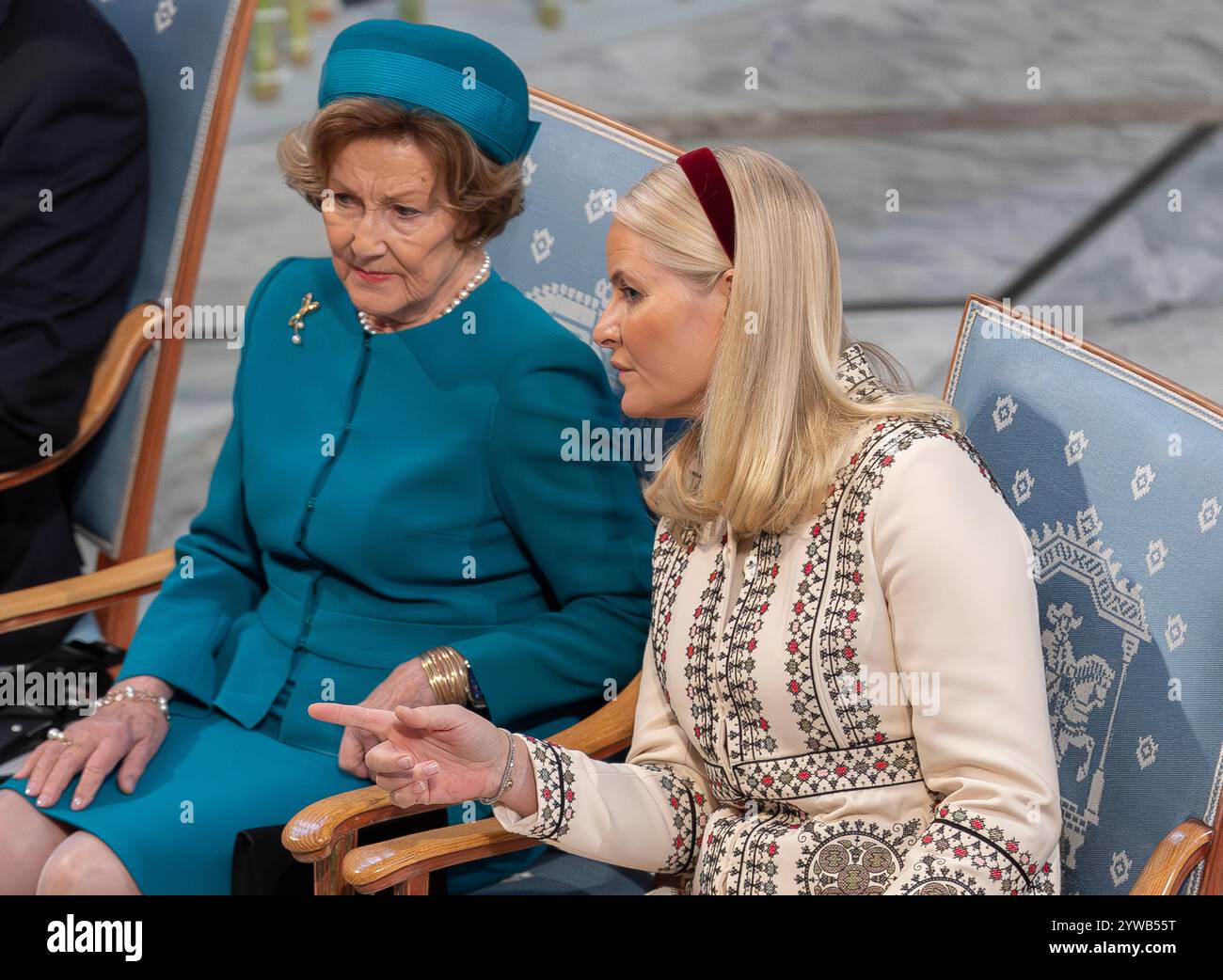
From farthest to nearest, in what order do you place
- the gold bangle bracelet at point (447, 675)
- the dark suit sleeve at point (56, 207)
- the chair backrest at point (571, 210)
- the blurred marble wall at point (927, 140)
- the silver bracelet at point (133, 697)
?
the blurred marble wall at point (927, 140)
the dark suit sleeve at point (56, 207)
the chair backrest at point (571, 210)
the silver bracelet at point (133, 697)
the gold bangle bracelet at point (447, 675)

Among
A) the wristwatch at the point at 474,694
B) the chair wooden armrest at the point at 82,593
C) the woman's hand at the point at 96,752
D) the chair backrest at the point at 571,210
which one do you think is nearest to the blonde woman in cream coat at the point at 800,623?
the wristwatch at the point at 474,694

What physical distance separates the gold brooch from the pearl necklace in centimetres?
7

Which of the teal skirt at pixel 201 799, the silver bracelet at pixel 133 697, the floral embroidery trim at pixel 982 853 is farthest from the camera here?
the silver bracelet at pixel 133 697

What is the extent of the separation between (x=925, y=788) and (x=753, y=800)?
22 centimetres

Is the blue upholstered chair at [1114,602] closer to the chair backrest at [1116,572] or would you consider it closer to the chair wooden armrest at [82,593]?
the chair backrest at [1116,572]

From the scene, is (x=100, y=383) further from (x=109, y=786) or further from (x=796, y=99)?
(x=796, y=99)

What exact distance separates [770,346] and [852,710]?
1.36 ft

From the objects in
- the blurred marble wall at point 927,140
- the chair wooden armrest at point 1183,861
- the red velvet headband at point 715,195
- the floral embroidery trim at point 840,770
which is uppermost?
the blurred marble wall at point 927,140

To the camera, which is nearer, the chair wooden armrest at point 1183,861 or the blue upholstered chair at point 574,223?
the chair wooden armrest at point 1183,861

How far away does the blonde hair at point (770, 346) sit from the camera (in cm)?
169

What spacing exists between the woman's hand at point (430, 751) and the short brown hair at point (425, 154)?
720 millimetres

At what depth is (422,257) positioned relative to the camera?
2.09m
